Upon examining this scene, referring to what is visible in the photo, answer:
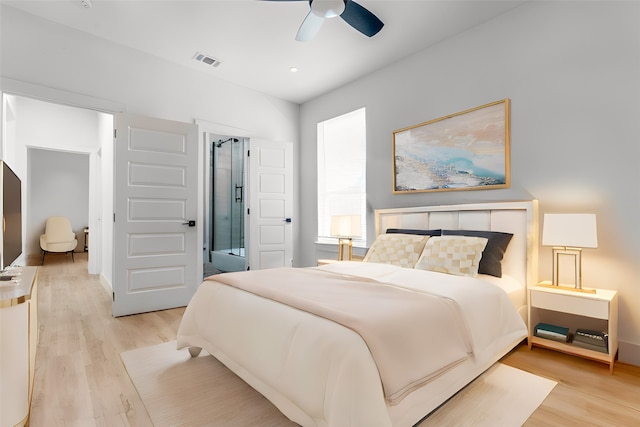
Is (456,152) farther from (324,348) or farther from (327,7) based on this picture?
(324,348)

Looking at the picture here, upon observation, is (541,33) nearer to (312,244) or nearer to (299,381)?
(299,381)

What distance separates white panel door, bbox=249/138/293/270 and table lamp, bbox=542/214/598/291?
3281 mm

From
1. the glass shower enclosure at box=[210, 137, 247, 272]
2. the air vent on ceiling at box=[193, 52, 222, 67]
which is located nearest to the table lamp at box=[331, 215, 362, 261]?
the air vent on ceiling at box=[193, 52, 222, 67]

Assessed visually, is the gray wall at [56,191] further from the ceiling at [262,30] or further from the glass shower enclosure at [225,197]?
the ceiling at [262,30]

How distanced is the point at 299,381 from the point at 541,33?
3.24m

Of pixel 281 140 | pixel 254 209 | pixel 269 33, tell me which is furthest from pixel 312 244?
pixel 269 33

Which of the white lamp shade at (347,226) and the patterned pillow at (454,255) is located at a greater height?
the white lamp shade at (347,226)

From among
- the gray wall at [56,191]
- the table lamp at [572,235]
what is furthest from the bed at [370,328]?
the gray wall at [56,191]

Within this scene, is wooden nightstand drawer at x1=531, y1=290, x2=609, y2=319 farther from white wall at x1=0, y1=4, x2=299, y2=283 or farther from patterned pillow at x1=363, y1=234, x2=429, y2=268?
white wall at x1=0, y1=4, x2=299, y2=283

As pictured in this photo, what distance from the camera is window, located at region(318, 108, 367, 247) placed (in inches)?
169

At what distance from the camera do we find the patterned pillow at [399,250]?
9.50 feet

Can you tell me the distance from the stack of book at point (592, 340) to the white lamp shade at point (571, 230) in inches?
25.1

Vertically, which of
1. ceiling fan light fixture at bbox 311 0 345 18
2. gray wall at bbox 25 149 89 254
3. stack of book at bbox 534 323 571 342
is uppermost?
ceiling fan light fixture at bbox 311 0 345 18

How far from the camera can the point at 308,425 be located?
135cm
